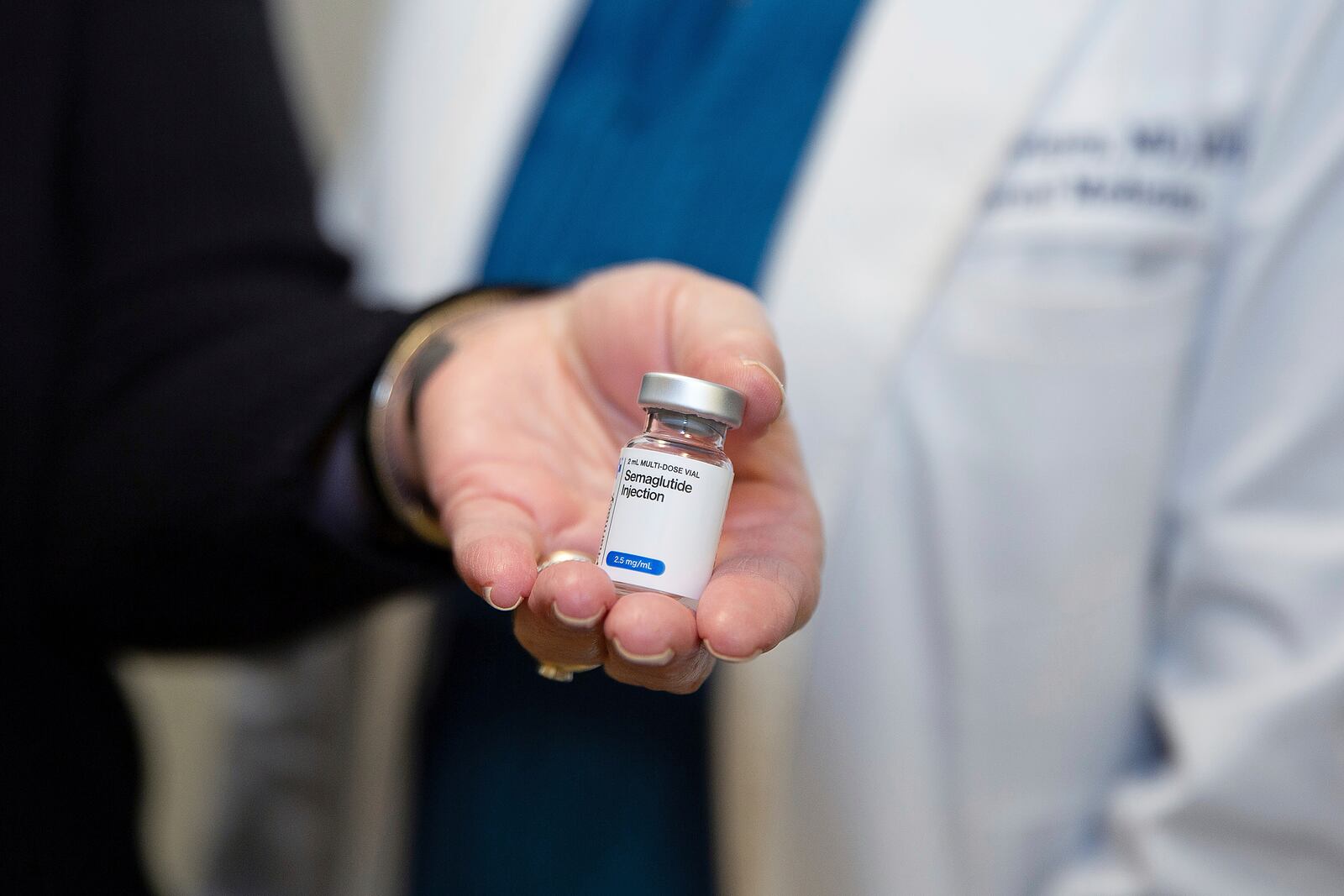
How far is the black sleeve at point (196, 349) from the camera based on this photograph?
2.12 ft

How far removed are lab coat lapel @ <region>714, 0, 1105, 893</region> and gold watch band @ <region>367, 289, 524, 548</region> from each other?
0.23 m

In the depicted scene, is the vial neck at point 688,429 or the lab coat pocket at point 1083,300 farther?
the lab coat pocket at point 1083,300

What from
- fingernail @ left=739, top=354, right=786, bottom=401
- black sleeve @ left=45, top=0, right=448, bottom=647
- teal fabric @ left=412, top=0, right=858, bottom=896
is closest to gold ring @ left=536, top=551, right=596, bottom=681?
fingernail @ left=739, top=354, right=786, bottom=401

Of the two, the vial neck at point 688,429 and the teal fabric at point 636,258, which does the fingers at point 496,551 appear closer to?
the vial neck at point 688,429

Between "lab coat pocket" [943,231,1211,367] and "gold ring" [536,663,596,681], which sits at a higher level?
"lab coat pocket" [943,231,1211,367]

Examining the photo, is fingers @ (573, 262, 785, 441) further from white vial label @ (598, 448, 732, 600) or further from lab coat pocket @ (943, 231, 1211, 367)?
lab coat pocket @ (943, 231, 1211, 367)

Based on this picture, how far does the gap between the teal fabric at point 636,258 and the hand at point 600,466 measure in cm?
19

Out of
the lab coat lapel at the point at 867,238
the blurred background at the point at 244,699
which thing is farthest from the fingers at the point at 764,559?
the blurred background at the point at 244,699

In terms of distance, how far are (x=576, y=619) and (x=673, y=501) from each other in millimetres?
70

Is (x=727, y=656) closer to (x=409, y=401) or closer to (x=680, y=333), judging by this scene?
(x=680, y=333)

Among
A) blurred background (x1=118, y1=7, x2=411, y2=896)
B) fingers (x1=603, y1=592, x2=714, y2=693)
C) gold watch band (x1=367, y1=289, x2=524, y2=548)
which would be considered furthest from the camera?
blurred background (x1=118, y1=7, x2=411, y2=896)

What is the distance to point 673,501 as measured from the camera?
1.39 feet

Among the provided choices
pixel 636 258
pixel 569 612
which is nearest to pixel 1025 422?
pixel 636 258

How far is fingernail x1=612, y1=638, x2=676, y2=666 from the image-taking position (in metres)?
0.38
